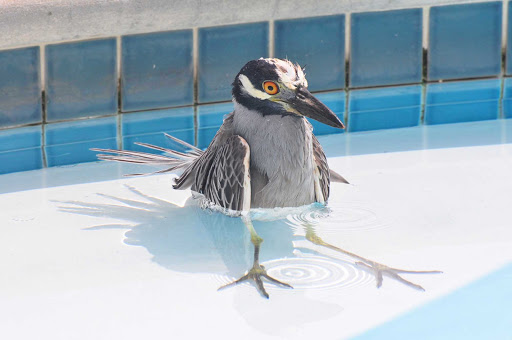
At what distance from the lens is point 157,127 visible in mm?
4184

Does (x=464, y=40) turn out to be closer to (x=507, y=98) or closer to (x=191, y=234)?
(x=507, y=98)

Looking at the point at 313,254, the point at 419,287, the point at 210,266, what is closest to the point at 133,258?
the point at 210,266

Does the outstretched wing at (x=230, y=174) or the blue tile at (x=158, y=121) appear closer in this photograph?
the outstretched wing at (x=230, y=174)

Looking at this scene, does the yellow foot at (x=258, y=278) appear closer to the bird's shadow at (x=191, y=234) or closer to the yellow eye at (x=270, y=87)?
the bird's shadow at (x=191, y=234)

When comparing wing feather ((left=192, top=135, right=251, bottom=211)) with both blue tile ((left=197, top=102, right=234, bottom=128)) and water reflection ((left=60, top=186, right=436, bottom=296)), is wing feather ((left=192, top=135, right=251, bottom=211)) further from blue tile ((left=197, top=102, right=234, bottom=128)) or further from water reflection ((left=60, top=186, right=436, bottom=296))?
blue tile ((left=197, top=102, right=234, bottom=128))

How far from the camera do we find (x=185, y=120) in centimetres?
422

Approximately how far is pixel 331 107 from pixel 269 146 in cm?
128

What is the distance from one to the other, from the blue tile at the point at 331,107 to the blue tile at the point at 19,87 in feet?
4.09

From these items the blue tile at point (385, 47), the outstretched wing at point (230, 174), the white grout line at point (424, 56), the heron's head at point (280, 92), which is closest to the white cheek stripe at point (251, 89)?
the heron's head at point (280, 92)

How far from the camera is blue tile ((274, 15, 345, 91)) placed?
4.29m

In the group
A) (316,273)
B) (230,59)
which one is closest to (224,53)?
(230,59)

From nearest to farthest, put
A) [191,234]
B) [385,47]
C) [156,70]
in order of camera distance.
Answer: [191,234] < [156,70] < [385,47]

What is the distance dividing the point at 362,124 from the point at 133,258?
1666 millimetres

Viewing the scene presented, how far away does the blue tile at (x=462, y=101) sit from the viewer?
450 cm
